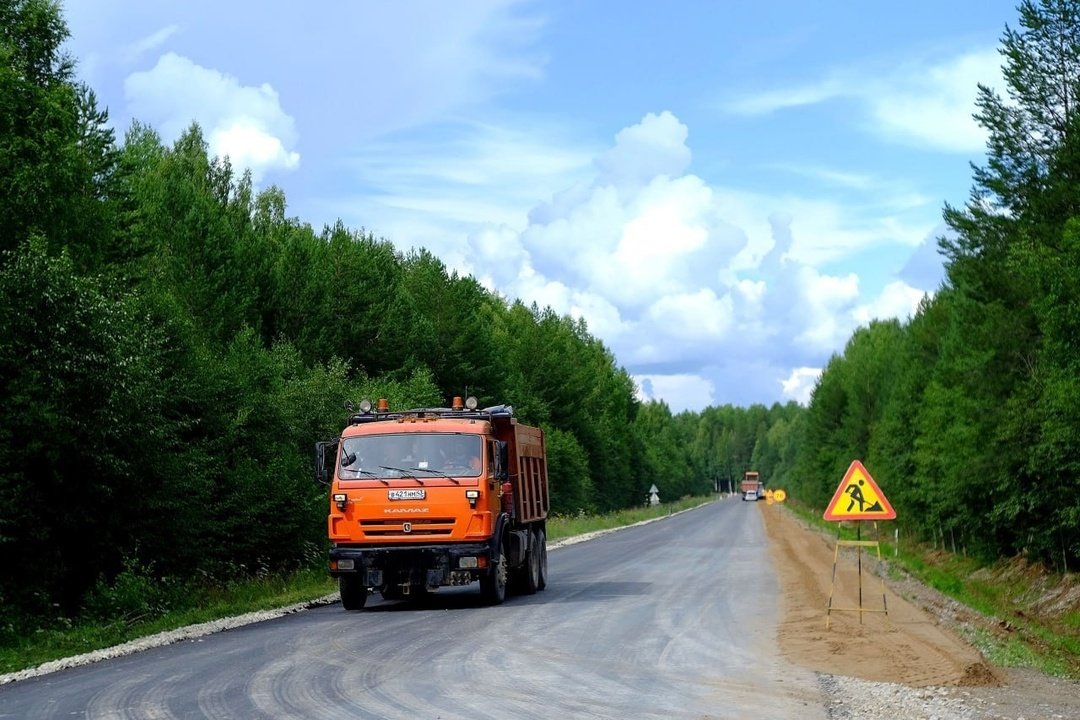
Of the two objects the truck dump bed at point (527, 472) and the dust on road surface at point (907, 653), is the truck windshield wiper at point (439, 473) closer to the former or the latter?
the truck dump bed at point (527, 472)

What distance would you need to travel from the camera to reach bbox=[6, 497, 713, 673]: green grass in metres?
15.9

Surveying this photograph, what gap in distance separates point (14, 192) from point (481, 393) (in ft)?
134

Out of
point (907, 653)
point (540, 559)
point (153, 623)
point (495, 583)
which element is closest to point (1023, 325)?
point (540, 559)

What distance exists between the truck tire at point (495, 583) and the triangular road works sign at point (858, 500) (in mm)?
5630

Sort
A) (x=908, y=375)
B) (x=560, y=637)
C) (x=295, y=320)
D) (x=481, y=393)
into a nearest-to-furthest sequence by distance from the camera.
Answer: (x=560, y=637) < (x=295, y=320) < (x=908, y=375) < (x=481, y=393)

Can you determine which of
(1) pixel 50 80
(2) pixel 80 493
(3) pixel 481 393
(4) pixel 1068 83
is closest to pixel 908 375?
(3) pixel 481 393

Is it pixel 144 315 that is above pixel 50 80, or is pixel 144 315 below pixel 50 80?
below

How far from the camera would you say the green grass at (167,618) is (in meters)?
15.9

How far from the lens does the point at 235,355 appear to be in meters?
31.1

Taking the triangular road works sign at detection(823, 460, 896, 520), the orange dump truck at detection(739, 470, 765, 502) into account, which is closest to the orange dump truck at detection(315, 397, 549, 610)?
the triangular road works sign at detection(823, 460, 896, 520)

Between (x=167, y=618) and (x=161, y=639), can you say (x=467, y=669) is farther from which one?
(x=167, y=618)

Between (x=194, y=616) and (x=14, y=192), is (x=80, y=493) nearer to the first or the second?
(x=194, y=616)

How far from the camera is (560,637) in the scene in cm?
1556

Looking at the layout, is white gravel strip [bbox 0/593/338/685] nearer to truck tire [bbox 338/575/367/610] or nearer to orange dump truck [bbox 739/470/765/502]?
truck tire [bbox 338/575/367/610]
